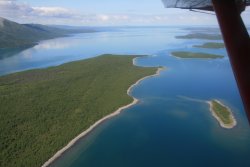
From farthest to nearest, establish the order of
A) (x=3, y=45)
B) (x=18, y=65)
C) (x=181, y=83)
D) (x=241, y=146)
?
(x=3, y=45) < (x=18, y=65) < (x=181, y=83) < (x=241, y=146)

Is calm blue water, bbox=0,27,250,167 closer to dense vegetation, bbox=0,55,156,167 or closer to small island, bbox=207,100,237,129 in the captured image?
small island, bbox=207,100,237,129

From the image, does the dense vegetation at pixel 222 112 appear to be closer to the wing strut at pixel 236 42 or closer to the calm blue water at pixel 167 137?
the calm blue water at pixel 167 137

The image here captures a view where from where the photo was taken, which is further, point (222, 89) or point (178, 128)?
point (222, 89)

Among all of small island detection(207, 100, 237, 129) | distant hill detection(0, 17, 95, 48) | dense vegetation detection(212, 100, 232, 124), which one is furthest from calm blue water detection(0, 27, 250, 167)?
distant hill detection(0, 17, 95, 48)

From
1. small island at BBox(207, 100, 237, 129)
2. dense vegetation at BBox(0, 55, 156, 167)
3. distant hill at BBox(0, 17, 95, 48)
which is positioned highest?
distant hill at BBox(0, 17, 95, 48)

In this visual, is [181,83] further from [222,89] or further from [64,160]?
[64,160]

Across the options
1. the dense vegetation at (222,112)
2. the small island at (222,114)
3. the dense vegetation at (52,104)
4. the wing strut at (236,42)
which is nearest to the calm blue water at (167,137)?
the small island at (222,114)

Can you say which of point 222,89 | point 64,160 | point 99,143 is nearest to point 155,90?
point 222,89

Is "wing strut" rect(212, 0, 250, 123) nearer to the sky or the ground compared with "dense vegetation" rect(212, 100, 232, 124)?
nearer to the sky
